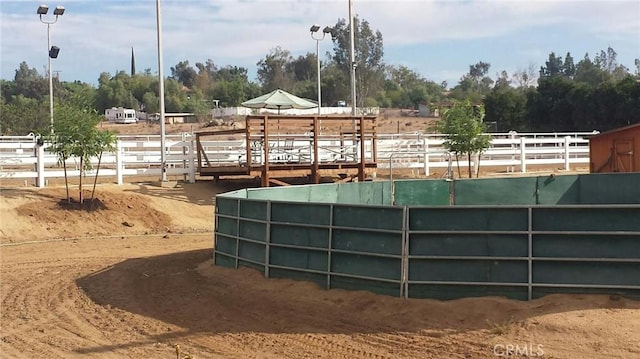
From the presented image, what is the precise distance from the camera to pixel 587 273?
8.98m

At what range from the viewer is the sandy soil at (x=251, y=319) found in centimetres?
812

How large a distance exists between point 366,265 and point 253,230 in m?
2.40

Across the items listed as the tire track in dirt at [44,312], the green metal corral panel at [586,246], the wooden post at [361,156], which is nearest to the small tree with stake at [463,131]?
the wooden post at [361,156]

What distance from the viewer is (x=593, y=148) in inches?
897

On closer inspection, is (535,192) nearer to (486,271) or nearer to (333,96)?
(486,271)

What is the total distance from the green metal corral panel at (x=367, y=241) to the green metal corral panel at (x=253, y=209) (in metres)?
1.53

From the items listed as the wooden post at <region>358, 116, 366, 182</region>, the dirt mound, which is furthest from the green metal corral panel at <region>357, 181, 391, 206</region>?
the wooden post at <region>358, 116, 366, 182</region>

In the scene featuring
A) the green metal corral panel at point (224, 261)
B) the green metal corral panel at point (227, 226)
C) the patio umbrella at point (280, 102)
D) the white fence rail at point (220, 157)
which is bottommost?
the green metal corral panel at point (224, 261)

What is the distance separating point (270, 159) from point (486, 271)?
15.6 metres

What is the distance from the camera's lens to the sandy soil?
812cm

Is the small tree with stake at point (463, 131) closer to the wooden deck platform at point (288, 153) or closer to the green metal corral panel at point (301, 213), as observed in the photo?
the wooden deck platform at point (288, 153)

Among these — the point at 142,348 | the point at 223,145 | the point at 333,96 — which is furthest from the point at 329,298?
the point at 333,96

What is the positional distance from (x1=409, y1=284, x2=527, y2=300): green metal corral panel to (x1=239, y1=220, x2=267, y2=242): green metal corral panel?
282cm

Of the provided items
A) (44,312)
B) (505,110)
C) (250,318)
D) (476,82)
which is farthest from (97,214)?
(476,82)
